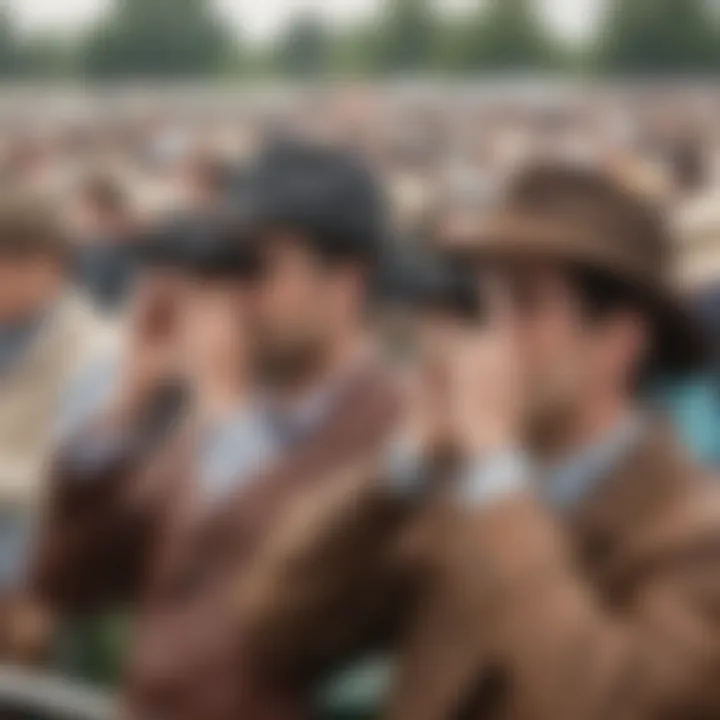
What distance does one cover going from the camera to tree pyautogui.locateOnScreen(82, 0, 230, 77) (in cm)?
116

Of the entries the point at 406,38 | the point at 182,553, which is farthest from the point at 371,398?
the point at 406,38

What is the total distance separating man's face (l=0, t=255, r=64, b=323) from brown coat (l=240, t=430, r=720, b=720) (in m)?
0.31

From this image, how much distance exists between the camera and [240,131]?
113cm

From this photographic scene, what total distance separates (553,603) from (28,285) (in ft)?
1.54

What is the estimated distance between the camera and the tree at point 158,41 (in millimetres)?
1164

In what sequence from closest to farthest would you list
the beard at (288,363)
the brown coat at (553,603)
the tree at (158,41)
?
the brown coat at (553,603) < the beard at (288,363) < the tree at (158,41)

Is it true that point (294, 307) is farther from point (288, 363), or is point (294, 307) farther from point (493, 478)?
point (493, 478)

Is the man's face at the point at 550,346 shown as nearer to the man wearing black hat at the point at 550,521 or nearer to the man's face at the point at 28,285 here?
the man wearing black hat at the point at 550,521

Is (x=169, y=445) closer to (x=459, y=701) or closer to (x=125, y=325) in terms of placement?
(x=125, y=325)

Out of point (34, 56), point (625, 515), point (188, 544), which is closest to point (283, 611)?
point (188, 544)

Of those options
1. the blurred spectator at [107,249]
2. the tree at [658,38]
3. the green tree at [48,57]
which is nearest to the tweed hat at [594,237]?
the tree at [658,38]

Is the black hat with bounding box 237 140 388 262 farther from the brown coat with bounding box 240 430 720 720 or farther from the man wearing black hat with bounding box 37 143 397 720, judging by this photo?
the brown coat with bounding box 240 430 720 720

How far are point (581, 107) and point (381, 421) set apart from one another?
278mm

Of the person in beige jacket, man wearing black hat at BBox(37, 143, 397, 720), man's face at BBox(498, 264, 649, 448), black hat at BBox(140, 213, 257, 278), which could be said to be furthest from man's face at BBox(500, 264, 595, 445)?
the person in beige jacket
